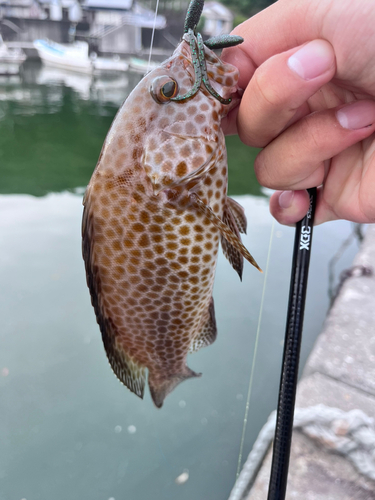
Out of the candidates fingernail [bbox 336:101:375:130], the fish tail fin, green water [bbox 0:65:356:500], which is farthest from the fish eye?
green water [bbox 0:65:356:500]

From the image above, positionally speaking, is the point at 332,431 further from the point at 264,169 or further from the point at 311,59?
the point at 311,59

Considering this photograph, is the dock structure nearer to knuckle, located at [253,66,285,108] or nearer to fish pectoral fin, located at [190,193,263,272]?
fish pectoral fin, located at [190,193,263,272]

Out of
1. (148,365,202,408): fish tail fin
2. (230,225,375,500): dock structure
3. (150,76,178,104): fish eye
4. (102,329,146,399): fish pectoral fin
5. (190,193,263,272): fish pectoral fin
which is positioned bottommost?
(230,225,375,500): dock structure

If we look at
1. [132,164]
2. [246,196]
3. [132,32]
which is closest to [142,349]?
[132,164]

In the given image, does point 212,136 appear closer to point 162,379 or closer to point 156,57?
point 162,379

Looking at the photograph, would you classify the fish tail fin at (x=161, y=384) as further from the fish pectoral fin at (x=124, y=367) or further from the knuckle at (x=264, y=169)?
the knuckle at (x=264, y=169)

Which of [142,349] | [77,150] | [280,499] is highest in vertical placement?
[142,349]
